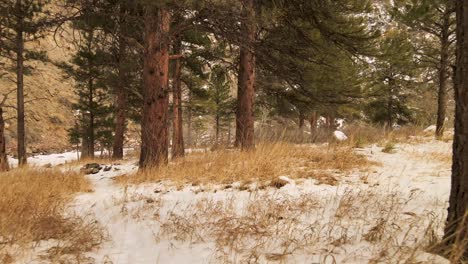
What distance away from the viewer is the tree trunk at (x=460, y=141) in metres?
1.88

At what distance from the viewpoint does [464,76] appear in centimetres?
188

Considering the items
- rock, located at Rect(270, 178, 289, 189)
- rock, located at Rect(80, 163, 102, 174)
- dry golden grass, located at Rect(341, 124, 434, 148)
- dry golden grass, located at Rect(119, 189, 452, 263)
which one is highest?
dry golden grass, located at Rect(341, 124, 434, 148)

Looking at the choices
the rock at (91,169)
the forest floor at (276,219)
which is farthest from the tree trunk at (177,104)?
the forest floor at (276,219)

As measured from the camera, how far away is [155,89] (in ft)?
20.2

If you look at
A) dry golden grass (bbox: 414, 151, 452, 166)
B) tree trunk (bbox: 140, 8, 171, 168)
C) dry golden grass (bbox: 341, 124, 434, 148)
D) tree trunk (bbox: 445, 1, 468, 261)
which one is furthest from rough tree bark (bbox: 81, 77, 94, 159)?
tree trunk (bbox: 445, 1, 468, 261)

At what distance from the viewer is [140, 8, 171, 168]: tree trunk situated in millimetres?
6074

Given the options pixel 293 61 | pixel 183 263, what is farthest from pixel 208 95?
pixel 183 263

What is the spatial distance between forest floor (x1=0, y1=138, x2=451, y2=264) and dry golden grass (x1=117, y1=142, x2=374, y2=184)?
0.35 feet

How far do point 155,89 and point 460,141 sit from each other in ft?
16.6

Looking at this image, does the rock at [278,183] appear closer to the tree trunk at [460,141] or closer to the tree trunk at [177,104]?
the tree trunk at [460,141]

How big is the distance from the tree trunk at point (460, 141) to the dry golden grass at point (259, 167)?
226 centimetres

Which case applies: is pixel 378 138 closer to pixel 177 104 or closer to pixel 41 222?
pixel 177 104

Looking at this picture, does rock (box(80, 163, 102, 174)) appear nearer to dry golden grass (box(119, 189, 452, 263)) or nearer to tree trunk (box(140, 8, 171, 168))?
tree trunk (box(140, 8, 171, 168))

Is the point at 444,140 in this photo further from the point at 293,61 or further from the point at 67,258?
the point at 67,258
